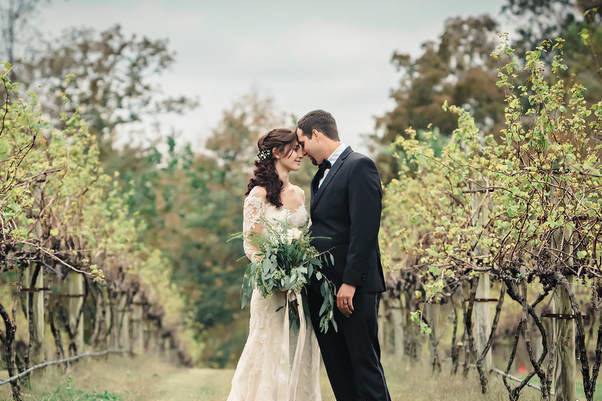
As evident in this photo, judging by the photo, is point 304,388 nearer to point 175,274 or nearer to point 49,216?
point 49,216

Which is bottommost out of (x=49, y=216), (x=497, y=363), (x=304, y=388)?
(x=497, y=363)

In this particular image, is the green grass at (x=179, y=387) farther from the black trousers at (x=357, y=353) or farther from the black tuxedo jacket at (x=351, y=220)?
the black tuxedo jacket at (x=351, y=220)

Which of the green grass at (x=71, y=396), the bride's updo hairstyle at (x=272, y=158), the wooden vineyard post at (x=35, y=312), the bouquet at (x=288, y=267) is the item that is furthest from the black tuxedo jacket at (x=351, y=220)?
the wooden vineyard post at (x=35, y=312)

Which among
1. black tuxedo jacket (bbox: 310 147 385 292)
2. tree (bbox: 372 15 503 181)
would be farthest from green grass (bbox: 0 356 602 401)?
tree (bbox: 372 15 503 181)

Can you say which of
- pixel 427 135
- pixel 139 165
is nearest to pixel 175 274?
pixel 139 165

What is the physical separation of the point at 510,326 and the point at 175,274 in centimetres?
2186

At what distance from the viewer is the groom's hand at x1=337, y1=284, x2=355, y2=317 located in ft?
21.5

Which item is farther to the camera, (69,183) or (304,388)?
(69,183)

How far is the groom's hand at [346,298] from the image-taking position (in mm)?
6543

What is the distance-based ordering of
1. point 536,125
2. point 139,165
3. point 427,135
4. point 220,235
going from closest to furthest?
1. point 536,125
2. point 427,135
3. point 139,165
4. point 220,235

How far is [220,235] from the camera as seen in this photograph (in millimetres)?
39562

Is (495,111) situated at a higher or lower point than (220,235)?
higher

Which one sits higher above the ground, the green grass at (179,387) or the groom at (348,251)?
the groom at (348,251)

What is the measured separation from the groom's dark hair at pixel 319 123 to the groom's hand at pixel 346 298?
121 cm
